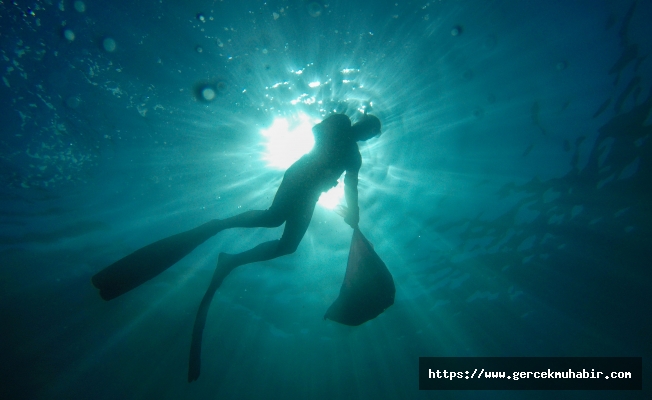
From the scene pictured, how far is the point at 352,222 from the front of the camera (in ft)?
15.3

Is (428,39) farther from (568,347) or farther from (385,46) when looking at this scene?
(568,347)

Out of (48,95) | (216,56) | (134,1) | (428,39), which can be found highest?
(428,39)

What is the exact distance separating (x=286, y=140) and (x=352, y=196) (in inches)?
152

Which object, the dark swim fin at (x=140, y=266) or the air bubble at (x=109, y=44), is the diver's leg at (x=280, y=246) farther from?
the air bubble at (x=109, y=44)

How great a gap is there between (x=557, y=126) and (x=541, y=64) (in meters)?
2.93

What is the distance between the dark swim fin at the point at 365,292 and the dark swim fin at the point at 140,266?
7.61 ft

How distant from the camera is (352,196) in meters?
4.66

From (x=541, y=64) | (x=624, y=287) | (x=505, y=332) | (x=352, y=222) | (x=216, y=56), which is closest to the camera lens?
(x=352, y=222)

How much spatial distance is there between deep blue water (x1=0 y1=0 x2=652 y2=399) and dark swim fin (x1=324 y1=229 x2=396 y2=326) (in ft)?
14.9

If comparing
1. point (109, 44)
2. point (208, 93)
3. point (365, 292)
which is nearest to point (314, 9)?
point (208, 93)

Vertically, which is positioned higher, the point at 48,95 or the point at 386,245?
the point at 48,95

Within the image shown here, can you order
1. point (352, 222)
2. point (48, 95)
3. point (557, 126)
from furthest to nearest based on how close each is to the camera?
point (557, 126) → point (48, 95) → point (352, 222)

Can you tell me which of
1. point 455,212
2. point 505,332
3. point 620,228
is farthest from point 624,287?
point 455,212

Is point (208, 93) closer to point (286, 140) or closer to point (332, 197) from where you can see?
point (286, 140)
